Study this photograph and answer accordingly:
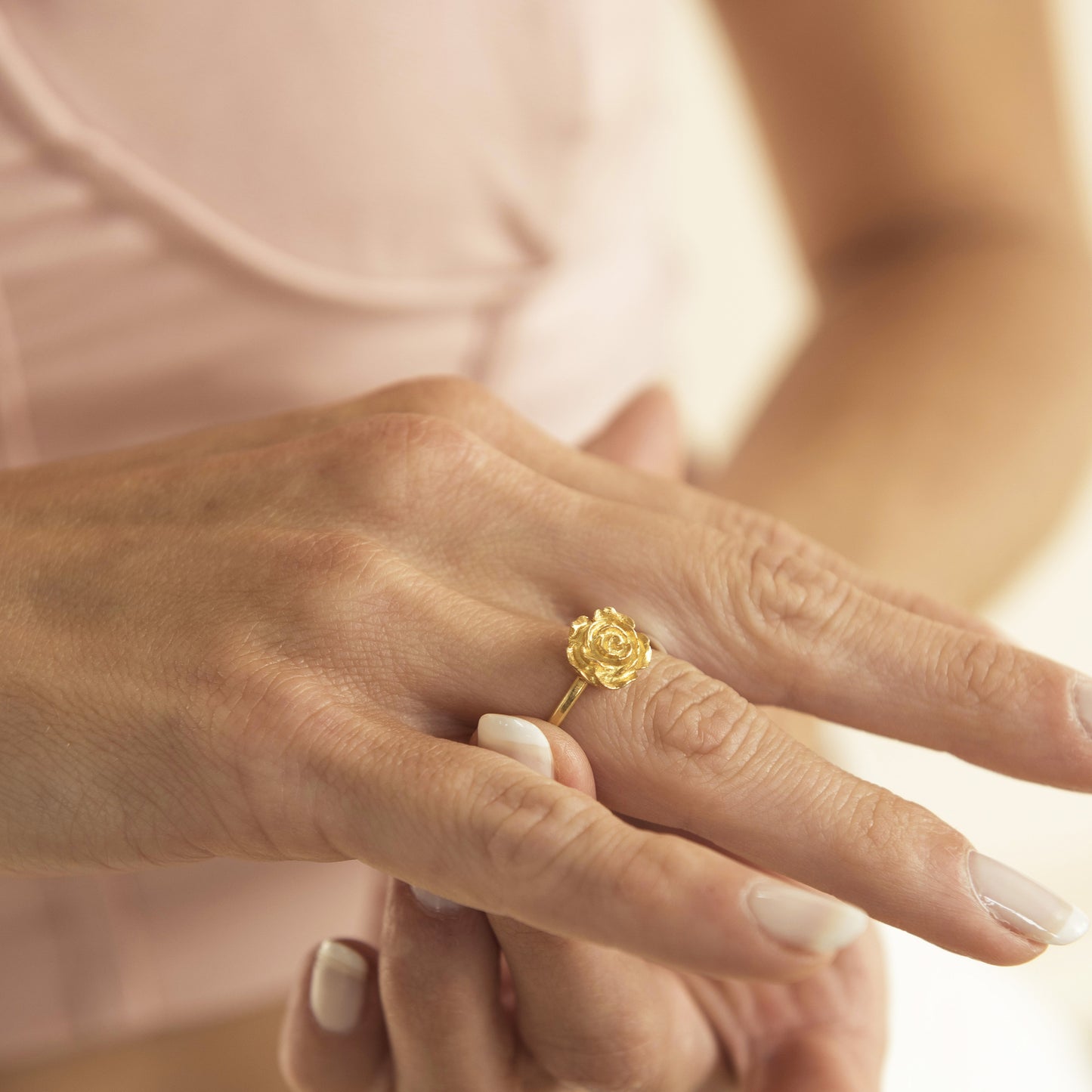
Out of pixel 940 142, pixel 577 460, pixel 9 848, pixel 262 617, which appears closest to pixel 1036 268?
pixel 940 142

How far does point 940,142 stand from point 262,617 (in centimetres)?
117

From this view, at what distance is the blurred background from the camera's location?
1.20m

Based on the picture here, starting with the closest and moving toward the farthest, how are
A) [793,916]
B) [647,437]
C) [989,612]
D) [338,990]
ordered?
[793,916] < [338,990] < [647,437] < [989,612]

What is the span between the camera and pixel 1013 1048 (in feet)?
4.15

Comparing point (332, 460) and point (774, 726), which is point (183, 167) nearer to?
point (332, 460)

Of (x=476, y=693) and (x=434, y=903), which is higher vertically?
(x=476, y=693)

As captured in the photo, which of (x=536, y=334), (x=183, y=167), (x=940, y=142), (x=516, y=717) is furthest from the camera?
(x=940, y=142)

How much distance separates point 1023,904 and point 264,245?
83cm

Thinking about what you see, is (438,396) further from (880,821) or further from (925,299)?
(925,299)

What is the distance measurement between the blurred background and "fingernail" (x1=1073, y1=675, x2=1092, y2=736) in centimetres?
34

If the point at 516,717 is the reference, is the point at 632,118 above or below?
above

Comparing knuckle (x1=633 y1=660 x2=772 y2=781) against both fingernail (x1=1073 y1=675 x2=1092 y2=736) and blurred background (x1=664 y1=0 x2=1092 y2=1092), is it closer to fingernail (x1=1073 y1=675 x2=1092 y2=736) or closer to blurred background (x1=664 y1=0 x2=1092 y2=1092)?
fingernail (x1=1073 y1=675 x2=1092 y2=736)

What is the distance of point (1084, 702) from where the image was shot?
62cm

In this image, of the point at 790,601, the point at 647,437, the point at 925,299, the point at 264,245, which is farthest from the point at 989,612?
the point at 264,245
